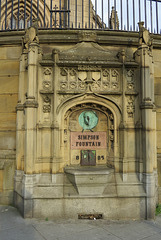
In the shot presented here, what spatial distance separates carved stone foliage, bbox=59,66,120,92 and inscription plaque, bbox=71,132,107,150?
4.74ft

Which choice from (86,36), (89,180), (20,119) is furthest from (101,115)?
(86,36)

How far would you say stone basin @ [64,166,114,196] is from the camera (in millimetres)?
5088

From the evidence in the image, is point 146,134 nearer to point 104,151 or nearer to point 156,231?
point 104,151

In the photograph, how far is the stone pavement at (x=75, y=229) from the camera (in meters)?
4.07

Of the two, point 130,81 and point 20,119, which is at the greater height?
point 130,81

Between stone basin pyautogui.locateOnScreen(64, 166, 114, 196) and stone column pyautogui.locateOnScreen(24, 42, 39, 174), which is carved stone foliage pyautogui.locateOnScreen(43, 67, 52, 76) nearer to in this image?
stone column pyautogui.locateOnScreen(24, 42, 39, 174)

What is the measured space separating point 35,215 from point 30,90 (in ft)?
11.5

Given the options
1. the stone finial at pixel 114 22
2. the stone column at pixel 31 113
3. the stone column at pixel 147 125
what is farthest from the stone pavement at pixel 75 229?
the stone finial at pixel 114 22

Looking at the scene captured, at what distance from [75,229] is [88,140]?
2.53 metres

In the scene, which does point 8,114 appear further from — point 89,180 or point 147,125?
point 147,125

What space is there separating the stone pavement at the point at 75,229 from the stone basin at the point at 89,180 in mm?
757

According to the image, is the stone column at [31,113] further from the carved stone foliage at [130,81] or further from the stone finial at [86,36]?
the carved stone foliage at [130,81]

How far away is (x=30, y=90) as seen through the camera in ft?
17.4

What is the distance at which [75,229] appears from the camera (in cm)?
445
